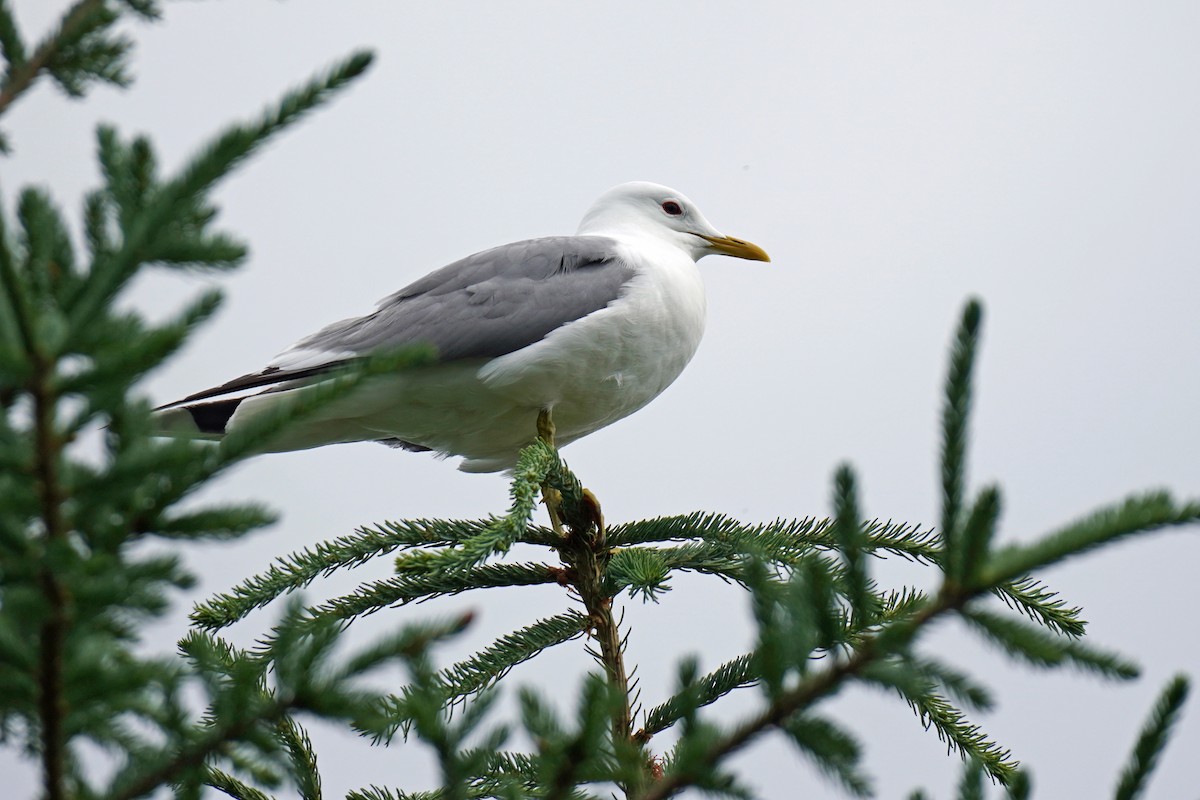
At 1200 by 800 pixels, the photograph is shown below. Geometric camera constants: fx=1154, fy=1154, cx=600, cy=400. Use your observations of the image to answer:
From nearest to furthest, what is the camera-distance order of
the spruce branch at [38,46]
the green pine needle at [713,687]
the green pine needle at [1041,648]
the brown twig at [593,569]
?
1. the green pine needle at [1041,648]
2. the spruce branch at [38,46]
3. the green pine needle at [713,687]
4. the brown twig at [593,569]

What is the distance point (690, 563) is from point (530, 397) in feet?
4.67

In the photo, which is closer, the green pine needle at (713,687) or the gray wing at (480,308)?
the green pine needle at (713,687)

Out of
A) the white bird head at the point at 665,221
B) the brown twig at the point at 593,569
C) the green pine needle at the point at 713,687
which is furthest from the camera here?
the white bird head at the point at 665,221

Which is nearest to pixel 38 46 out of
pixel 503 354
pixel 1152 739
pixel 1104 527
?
pixel 1104 527

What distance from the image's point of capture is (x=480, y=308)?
463 cm

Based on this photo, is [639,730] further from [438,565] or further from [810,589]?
[810,589]

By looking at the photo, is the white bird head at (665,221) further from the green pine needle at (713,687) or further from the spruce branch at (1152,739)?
the spruce branch at (1152,739)

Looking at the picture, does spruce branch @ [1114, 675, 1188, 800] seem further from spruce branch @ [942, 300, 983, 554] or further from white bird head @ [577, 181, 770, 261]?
white bird head @ [577, 181, 770, 261]

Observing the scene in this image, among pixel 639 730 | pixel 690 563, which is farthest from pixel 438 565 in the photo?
pixel 690 563

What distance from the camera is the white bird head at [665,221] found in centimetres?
617

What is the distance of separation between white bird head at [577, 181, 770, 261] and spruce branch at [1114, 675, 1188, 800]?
4821mm

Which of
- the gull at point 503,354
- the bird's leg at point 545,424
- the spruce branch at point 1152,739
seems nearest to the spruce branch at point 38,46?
the spruce branch at point 1152,739

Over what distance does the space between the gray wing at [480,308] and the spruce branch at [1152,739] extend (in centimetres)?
328

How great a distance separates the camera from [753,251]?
6215 millimetres
